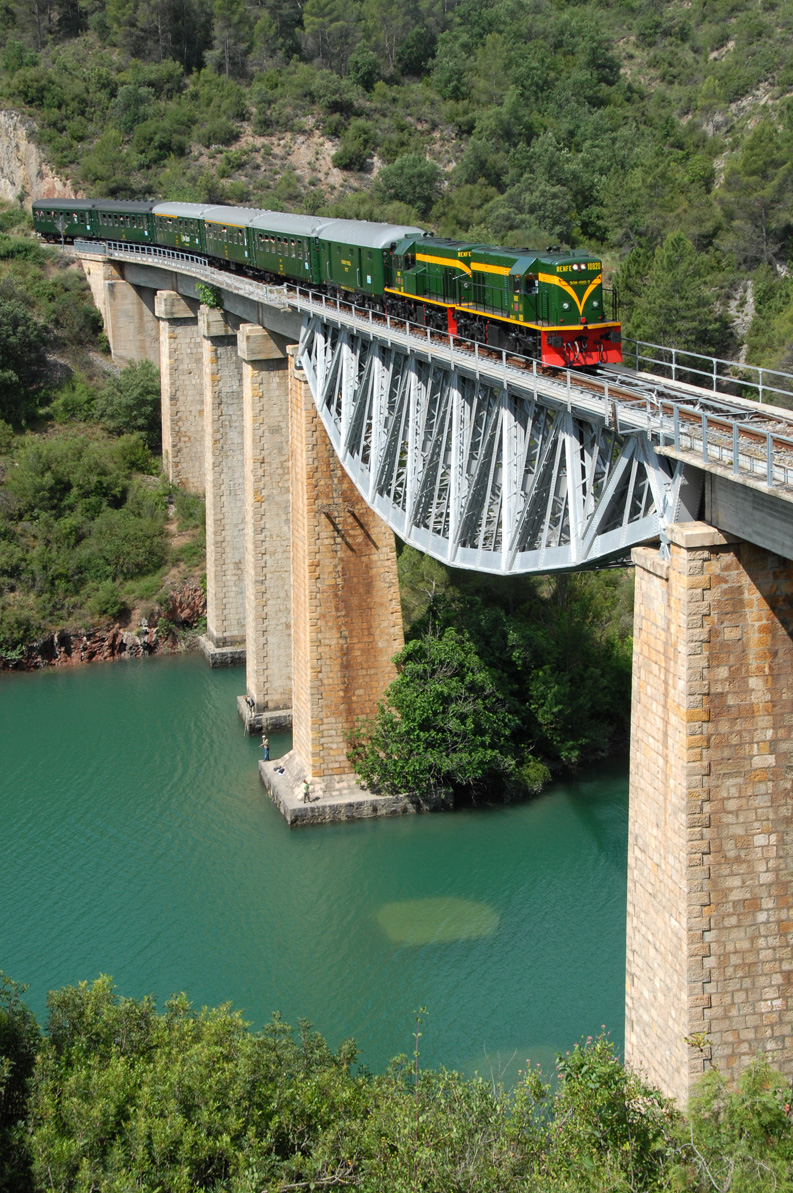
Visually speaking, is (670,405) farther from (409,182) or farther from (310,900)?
(409,182)

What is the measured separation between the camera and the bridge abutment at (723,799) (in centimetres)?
1477

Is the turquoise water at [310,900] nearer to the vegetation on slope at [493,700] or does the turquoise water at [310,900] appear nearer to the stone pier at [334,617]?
the stone pier at [334,617]

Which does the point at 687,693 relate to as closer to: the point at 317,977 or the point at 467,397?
the point at 467,397

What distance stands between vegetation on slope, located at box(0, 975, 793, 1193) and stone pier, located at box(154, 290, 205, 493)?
1303 inches

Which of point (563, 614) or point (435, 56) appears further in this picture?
point (435, 56)

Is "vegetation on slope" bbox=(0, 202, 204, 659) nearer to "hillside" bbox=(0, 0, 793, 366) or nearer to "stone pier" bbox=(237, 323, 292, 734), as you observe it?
"stone pier" bbox=(237, 323, 292, 734)

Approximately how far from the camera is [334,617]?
1166 inches

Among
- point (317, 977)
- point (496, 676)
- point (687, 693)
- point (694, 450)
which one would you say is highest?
point (694, 450)

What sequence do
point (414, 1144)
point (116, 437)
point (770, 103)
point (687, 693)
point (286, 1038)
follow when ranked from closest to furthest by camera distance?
point (414, 1144), point (687, 693), point (286, 1038), point (116, 437), point (770, 103)

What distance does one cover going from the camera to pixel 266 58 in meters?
84.6

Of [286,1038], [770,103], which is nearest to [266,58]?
[770,103]

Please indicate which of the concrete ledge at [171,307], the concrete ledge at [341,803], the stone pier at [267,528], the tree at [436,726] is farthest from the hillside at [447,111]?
the concrete ledge at [341,803]

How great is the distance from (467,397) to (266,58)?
69702mm

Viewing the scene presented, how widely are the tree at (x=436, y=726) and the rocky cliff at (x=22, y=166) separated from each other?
51.5 meters
